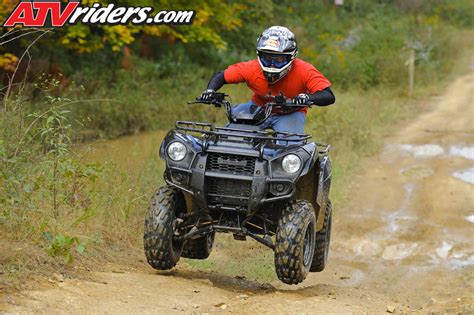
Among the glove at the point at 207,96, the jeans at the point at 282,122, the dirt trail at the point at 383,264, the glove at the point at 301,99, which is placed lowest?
the dirt trail at the point at 383,264

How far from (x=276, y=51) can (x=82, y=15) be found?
28.4ft

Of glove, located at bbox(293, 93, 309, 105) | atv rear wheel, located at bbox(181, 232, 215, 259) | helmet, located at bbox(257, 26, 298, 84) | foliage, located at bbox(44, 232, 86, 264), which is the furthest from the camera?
atv rear wheel, located at bbox(181, 232, 215, 259)

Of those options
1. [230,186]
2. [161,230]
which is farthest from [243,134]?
[161,230]

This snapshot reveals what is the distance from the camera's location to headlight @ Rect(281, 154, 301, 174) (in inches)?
289

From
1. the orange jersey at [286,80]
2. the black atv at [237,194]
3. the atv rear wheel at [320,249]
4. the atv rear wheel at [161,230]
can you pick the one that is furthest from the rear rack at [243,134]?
the atv rear wheel at [320,249]

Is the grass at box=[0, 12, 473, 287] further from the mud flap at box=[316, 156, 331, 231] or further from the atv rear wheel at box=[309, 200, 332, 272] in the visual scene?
the mud flap at box=[316, 156, 331, 231]

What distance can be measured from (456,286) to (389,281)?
0.79 metres

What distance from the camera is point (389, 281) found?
35.1 ft

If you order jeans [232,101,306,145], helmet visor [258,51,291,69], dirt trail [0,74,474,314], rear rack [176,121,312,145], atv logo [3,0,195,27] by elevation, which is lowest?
dirt trail [0,74,474,314]

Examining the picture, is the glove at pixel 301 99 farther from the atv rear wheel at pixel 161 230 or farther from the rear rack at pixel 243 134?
the atv rear wheel at pixel 161 230

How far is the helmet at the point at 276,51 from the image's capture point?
8016 mm

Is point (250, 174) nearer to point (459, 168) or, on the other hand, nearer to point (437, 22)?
point (459, 168)

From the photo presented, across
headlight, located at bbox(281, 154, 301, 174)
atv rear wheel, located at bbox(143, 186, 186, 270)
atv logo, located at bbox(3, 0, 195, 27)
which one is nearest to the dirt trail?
atv rear wheel, located at bbox(143, 186, 186, 270)

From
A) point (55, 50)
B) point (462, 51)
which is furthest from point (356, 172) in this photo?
point (462, 51)
